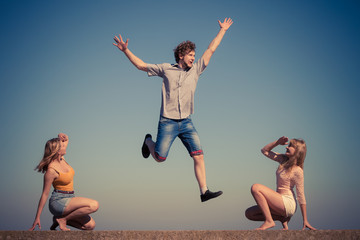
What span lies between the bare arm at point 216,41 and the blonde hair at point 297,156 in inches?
84.8

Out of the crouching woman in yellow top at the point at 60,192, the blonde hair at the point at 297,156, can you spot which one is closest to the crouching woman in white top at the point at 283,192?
the blonde hair at the point at 297,156

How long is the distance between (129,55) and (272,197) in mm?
3432

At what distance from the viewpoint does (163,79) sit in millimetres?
6883

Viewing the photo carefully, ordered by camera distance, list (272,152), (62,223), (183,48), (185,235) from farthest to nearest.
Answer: (183,48)
(272,152)
(62,223)
(185,235)

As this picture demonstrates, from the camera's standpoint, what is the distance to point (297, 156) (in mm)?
5750

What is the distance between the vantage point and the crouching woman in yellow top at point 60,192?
5.61 metres

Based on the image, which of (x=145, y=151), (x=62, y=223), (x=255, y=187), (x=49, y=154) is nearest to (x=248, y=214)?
(x=255, y=187)

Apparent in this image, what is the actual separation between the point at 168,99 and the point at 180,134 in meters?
0.65

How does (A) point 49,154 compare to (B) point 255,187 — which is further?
(A) point 49,154

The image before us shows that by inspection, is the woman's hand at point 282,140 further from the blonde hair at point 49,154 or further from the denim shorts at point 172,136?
the blonde hair at point 49,154

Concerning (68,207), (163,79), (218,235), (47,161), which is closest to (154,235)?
(218,235)

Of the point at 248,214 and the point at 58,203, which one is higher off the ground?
the point at 58,203

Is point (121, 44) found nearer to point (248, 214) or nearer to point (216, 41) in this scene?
point (216, 41)

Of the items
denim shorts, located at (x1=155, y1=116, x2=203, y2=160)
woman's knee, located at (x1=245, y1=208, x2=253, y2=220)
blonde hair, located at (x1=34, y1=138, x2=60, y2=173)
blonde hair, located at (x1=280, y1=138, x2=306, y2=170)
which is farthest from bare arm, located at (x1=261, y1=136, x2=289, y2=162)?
blonde hair, located at (x1=34, y1=138, x2=60, y2=173)
